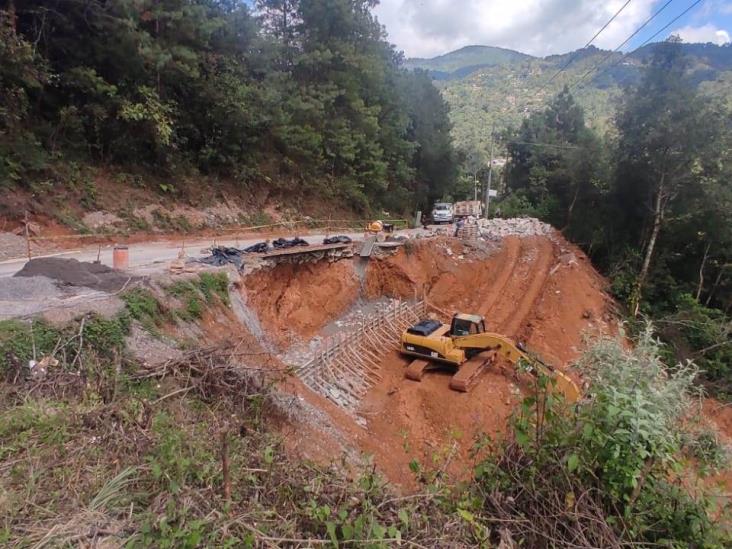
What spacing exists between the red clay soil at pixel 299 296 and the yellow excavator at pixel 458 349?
12.6 ft

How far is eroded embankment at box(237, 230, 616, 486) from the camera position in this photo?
12.1m

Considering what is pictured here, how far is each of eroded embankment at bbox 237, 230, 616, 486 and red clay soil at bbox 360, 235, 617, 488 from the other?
0.04m

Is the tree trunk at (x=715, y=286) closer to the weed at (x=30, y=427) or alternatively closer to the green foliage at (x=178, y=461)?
the green foliage at (x=178, y=461)

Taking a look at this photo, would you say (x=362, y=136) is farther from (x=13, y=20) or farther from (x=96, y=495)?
(x=96, y=495)

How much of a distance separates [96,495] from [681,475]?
18.2ft

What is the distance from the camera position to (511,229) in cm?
2995

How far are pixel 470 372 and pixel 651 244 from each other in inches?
522

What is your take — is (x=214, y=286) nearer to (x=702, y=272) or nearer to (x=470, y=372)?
(x=470, y=372)

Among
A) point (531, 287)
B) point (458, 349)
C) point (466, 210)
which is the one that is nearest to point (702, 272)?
point (531, 287)

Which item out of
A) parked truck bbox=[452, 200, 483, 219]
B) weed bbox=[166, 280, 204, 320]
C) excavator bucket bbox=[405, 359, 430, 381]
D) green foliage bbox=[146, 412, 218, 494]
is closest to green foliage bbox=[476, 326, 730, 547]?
green foliage bbox=[146, 412, 218, 494]

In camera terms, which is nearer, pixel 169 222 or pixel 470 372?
pixel 470 372

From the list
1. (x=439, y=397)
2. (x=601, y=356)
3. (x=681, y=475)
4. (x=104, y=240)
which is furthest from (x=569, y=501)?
(x=104, y=240)

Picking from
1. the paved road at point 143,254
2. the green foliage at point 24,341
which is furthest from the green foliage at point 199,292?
the green foliage at point 24,341

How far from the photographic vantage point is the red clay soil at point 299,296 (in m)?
14.3
